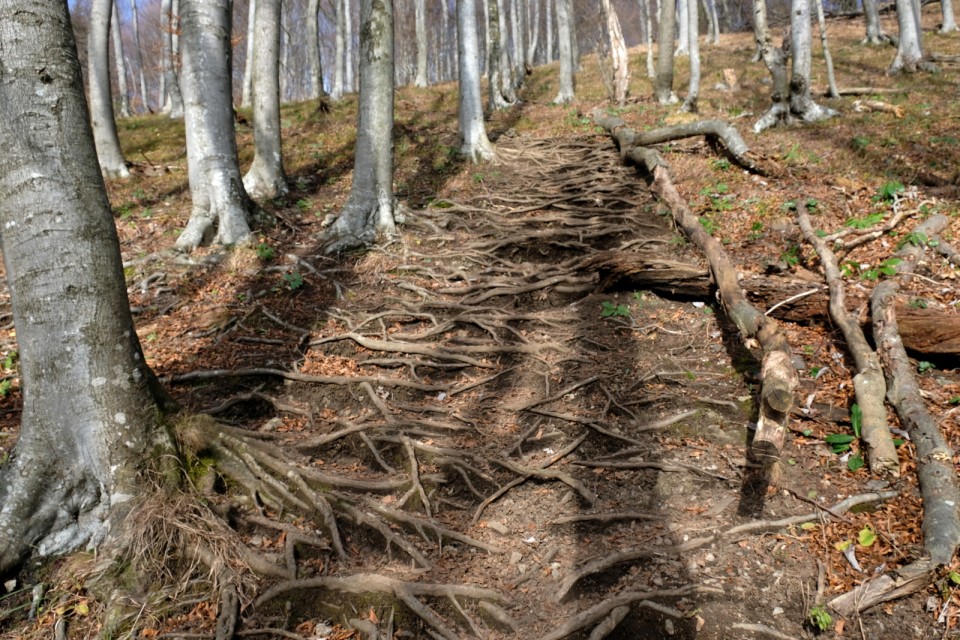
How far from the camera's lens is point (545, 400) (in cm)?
487

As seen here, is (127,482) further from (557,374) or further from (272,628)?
(557,374)

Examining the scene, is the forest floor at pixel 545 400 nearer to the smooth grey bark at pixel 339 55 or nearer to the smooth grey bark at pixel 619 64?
the smooth grey bark at pixel 619 64

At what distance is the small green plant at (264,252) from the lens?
753 cm

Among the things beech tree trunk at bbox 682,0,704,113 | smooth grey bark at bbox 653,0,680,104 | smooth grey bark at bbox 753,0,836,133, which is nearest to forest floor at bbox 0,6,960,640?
smooth grey bark at bbox 753,0,836,133

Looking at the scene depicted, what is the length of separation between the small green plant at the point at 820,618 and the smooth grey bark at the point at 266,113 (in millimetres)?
9599

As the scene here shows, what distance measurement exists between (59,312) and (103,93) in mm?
10809

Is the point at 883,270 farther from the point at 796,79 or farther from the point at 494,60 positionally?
the point at 494,60

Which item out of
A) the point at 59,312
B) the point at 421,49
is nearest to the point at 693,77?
the point at 421,49

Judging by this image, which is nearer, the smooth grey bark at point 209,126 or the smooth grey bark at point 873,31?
the smooth grey bark at point 209,126

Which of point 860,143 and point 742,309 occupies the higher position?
point 860,143

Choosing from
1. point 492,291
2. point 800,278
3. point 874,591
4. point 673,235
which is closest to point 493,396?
point 492,291

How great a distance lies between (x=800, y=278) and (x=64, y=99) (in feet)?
20.2

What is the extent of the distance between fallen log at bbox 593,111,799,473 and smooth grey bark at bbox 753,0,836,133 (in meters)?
2.38

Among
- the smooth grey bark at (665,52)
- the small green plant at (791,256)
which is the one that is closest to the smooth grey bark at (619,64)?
the smooth grey bark at (665,52)
